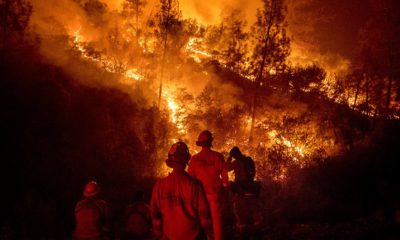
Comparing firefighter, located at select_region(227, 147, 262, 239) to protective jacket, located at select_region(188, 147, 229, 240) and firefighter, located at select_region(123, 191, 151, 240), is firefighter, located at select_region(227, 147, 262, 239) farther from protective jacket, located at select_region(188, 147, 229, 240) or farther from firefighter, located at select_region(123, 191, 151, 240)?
firefighter, located at select_region(123, 191, 151, 240)

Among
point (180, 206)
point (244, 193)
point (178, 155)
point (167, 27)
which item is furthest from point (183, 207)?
point (167, 27)

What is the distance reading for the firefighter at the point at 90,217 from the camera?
590 centimetres

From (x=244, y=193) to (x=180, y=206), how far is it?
4777 millimetres

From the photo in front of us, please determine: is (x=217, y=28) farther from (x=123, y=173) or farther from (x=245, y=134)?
(x=123, y=173)

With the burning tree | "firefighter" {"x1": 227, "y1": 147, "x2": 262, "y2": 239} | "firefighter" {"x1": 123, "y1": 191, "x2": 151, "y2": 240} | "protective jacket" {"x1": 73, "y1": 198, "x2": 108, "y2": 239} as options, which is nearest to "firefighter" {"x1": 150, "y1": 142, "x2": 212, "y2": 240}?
"protective jacket" {"x1": 73, "y1": 198, "x2": 108, "y2": 239}

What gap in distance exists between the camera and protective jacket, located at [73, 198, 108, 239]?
5.90 metres

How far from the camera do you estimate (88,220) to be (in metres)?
5.89

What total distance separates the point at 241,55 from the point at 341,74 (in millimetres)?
16057

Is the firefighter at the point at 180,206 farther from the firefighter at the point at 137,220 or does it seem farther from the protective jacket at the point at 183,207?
the firefighter at the point at 137,220

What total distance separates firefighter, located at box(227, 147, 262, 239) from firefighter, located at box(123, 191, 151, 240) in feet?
7.63

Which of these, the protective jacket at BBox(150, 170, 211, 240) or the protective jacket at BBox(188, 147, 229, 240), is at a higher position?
the protective jacket at BBox(188, 147, 229, 240)

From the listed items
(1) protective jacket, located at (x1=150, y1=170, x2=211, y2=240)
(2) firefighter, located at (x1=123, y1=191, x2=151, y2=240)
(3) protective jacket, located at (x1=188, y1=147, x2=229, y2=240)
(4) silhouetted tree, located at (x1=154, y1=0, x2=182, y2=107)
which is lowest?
(2) firefighter, located at (x1=123, y1=191, x2=151, y2=240)

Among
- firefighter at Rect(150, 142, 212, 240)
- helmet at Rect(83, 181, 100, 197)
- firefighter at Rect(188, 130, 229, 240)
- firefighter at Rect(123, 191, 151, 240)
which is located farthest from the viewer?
firefighter at Rect(123, 191, 151, 240)

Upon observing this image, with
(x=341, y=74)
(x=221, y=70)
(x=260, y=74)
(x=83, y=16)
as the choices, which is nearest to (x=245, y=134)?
(x=260, y=74)
